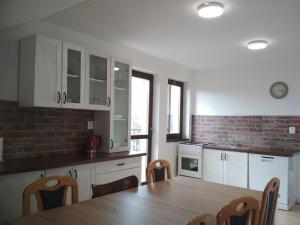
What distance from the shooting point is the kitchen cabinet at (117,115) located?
3.42 metres

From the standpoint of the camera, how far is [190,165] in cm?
491

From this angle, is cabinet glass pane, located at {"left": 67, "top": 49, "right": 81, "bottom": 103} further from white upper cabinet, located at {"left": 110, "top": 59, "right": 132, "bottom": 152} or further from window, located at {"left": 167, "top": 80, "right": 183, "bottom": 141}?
window, located at {"left": 167, "top": 80, "right": 183, "bottom": 141}

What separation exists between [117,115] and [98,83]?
1.76 feet

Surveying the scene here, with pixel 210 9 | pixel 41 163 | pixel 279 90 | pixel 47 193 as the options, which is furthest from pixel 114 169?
pixel 279 90

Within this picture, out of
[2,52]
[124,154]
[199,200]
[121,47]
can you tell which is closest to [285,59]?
[121,47]

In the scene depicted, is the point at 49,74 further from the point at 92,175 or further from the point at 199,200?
the point at 199,200

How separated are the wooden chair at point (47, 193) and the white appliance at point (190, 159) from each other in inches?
128

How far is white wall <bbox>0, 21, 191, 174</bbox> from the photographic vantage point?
270 centimetres

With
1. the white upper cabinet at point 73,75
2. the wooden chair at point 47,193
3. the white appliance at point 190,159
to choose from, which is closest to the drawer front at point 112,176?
the white upper cabinet at point 73,75

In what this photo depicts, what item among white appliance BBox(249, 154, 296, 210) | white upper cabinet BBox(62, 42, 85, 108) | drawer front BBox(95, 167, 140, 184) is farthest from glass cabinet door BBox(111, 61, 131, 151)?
white appliance BBox(249, 154, 296, 210)

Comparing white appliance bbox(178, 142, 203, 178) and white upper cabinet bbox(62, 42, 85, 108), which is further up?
white upper cabinet bbox(62, 42, 85, 108)

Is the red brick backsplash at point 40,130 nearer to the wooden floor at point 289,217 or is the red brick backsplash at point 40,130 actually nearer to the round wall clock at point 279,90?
the wooden floor at point 289,217

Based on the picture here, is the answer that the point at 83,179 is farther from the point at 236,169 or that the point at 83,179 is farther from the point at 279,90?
the point at 279,90

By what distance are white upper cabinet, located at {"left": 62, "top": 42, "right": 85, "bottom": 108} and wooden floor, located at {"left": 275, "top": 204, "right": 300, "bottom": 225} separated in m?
2.89
